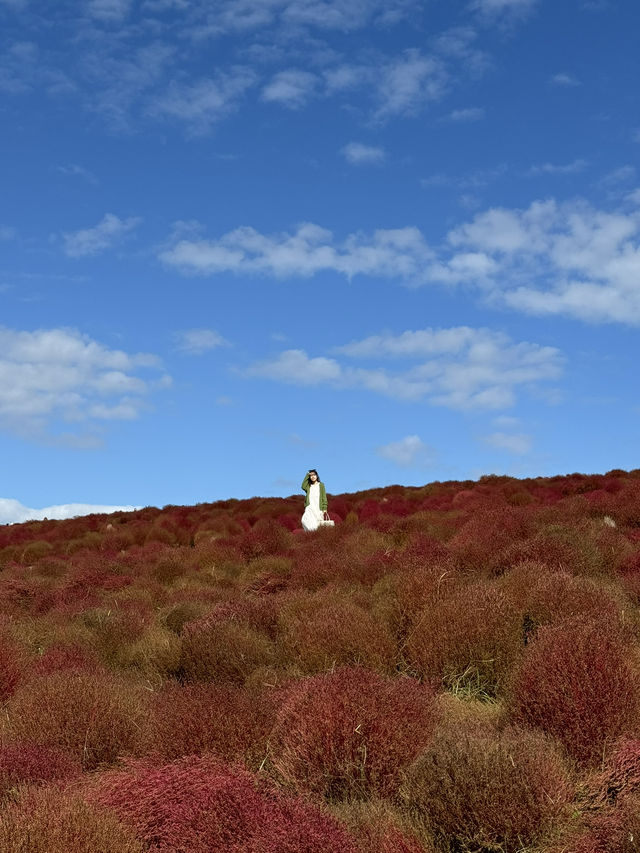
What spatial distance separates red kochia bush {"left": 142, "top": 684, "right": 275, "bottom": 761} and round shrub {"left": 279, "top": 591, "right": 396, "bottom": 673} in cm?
110

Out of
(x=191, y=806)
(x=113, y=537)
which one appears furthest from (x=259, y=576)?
(x=113, y=537)

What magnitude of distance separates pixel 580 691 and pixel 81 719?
279 centimetres

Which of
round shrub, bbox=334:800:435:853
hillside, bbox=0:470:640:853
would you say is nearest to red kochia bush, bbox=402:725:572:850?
hillside, bbox=0:470:640:853

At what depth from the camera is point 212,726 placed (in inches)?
167

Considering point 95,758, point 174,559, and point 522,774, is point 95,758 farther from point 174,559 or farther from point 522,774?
point 174,559

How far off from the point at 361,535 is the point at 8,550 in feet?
36.7

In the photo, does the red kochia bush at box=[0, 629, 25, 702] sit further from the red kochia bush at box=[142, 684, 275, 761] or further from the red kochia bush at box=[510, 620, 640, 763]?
the red kochia bush at box=[510, 620, 640, 763]

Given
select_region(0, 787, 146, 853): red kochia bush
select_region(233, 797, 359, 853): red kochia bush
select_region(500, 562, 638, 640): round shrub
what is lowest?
Result: select_region(233, 797, 359, 853): red kochia bush

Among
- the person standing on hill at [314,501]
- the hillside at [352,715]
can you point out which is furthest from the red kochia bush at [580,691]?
the person standing on hill at [314,501]

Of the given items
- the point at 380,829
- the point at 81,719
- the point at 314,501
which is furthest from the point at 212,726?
the point at 314,501

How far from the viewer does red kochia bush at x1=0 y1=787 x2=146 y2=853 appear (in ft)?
9.53

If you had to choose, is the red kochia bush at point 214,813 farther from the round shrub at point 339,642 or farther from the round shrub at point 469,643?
the round shrub at point 469,643

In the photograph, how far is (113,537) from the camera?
19141mm

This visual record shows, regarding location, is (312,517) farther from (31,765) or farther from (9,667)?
(31,765)
